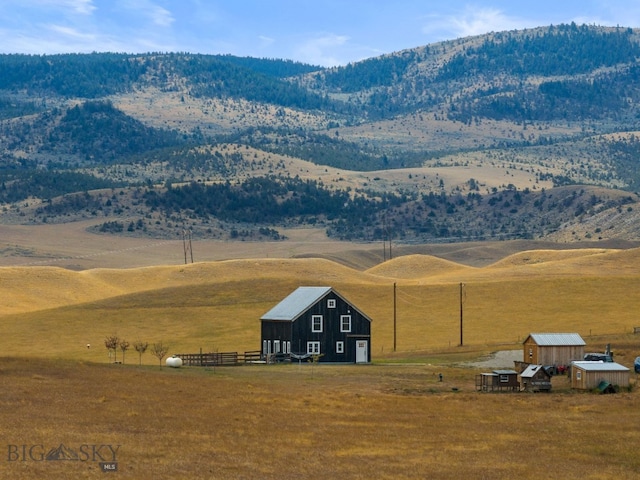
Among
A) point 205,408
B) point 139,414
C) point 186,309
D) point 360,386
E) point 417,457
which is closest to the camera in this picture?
point 417,457

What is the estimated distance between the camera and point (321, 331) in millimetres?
90188

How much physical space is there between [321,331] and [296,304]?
3302 mm

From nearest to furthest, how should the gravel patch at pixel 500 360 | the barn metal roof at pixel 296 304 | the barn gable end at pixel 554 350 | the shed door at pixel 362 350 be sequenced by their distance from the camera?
the barn gable end at pixel 554 350 → the gravel patch at pixel 500 360 → the shed door at pixel 362 350 → the barn metal roof at pixel 296 304

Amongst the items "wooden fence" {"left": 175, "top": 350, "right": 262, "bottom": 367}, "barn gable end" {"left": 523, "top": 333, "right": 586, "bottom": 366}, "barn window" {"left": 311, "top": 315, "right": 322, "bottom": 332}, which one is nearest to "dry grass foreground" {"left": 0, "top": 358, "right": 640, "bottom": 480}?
"barn gable end" {"left": 523, "top": 333, "right": 586, "bottom": 366}

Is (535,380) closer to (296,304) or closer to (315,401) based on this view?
(315,401)

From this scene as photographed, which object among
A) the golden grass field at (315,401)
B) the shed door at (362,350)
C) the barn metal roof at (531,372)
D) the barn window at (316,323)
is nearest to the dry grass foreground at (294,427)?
the golden grass field at (315,401)

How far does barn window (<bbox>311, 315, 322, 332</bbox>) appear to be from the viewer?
9012 centimetres

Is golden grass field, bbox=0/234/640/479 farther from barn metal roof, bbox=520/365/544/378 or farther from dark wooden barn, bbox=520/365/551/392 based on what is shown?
barn metal roof, bbox=520/365/544/378

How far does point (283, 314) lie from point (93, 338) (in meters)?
25.9

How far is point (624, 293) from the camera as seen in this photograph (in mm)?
127938

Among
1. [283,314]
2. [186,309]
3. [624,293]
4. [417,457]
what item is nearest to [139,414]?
[417,457]

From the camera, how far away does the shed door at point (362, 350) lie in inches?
3538

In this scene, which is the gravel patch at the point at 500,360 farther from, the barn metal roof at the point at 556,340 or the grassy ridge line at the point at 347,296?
the grassy ridge line at the point at 347,296

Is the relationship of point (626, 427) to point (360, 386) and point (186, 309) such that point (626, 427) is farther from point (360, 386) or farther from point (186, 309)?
point (186, 309)
